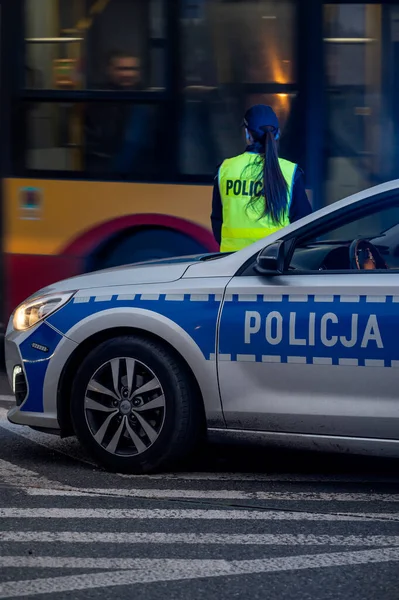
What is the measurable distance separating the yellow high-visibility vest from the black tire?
4.10 ft

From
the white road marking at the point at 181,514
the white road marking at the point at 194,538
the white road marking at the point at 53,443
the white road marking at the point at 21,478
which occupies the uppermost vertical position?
the white road marking at the point at 194,538

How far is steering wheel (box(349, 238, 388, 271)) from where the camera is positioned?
5914 mm

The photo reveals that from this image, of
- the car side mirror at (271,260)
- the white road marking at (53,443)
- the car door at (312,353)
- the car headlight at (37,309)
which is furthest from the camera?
the white road marking at (53,443)

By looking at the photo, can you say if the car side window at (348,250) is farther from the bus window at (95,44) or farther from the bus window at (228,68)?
the bus window at (95,44)

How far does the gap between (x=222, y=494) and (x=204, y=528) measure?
0.60m

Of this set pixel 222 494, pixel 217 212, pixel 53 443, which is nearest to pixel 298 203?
pixel 217 212

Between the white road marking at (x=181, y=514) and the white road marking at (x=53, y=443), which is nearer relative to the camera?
the white road marking at (x=181, y=514)

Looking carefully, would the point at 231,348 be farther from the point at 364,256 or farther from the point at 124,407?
the point at 364,256

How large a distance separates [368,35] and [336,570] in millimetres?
5140

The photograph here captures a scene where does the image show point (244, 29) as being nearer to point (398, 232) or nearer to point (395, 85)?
point (395, 85)

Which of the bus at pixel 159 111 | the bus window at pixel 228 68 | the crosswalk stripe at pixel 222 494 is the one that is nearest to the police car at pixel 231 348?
the crosswalk stripe at pixel 222 494

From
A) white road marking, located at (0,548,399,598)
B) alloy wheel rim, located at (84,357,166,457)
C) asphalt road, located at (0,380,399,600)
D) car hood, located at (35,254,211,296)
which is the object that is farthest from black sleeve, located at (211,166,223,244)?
white road marking, located at (0,548,399,598)

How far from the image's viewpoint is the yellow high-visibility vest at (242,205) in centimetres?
706

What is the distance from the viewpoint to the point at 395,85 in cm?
892
